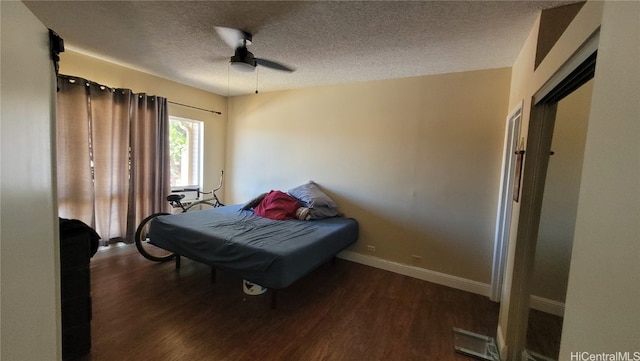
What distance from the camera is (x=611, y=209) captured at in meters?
0.62

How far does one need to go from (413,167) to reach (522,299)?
176 centimetres

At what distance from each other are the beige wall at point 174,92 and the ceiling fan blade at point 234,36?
209 centimetres

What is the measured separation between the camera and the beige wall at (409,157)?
2.82 metres

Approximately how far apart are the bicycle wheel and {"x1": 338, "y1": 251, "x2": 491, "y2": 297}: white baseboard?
2.38m

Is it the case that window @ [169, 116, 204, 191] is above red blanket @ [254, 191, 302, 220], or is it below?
above

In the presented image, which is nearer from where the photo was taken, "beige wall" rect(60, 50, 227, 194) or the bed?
the bed

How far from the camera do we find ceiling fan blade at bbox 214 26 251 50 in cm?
195

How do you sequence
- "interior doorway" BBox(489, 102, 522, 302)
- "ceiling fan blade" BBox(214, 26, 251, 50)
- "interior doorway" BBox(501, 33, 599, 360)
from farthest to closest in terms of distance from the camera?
"interior doorway" BBox(489, 102, 522, 302) → "ceiling fan blade" BBox(214, 26, 251, 50) → "interior doorway" BBox(501, 33, 599, 360)

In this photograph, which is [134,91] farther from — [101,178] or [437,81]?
[437,81]

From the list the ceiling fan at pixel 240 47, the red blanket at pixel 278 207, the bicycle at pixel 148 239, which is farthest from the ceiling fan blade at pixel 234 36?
the bicycle at pixel 148 239

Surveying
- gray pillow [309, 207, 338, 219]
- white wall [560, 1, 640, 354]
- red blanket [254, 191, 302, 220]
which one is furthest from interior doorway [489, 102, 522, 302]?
red blanket [254, 191, 302, 220]

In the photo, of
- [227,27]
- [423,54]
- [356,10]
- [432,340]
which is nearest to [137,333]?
[432,340]

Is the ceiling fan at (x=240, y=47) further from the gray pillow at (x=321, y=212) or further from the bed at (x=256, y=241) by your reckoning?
the gray pillow at (x=321, y=212)

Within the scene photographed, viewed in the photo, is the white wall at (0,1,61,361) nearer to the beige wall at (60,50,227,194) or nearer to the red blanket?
the red blanket
